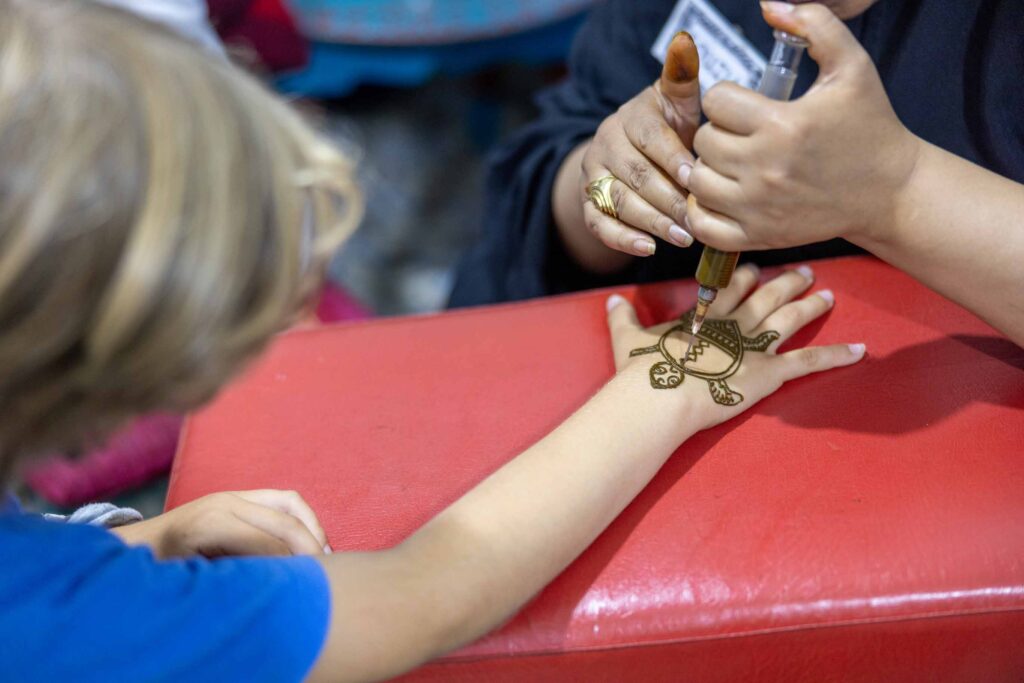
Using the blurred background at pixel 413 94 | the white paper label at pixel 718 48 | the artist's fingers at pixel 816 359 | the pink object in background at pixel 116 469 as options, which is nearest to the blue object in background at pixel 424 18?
the blurred background at pixel 413 94

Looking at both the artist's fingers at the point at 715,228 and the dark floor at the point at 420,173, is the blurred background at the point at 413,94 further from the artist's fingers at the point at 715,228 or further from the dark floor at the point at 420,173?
the artist's fingers at the point at 715,228

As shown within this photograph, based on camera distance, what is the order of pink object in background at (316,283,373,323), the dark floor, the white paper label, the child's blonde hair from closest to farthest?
the child's blonde hair → the white paper label → pink object in background at (316,283,373,323) → the dark floor

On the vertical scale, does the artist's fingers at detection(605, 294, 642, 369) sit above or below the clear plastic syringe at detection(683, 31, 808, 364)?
below

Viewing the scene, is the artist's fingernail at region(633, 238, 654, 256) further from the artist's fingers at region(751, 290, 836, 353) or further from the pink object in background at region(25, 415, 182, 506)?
the pink object in background at region(25, 415, 182, 506)

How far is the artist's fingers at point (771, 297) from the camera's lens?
0.75m

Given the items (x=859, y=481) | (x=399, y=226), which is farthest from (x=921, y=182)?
(x=399, y=226)

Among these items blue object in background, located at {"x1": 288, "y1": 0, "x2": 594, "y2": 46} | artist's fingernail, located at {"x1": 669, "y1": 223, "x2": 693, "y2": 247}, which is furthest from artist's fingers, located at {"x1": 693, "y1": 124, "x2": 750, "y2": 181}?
blue object in background, located at {"x1": 288, "y1": 0, "x2": 594, "y2": 46}

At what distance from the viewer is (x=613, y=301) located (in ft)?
2.70

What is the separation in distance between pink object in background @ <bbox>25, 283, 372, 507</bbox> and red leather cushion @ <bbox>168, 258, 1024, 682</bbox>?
1.62 ft

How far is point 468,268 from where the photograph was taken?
113 centimetres

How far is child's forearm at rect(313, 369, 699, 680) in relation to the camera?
0.53 meters

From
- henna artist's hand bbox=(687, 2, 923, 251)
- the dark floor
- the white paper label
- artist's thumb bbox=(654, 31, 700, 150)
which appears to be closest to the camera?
henna artist's hand bbox=(687, 2, 923, 251)

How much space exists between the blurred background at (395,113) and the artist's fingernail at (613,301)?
647mm

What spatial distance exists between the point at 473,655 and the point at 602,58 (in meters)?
0.70
